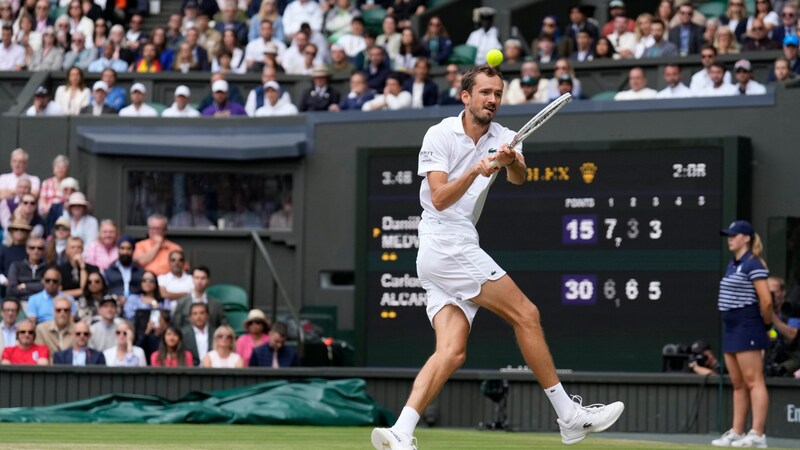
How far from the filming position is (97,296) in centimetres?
1714

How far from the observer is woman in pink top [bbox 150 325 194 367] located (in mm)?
15875

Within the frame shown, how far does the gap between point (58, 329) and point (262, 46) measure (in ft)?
20.4

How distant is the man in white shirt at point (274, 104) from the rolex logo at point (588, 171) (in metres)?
4.87

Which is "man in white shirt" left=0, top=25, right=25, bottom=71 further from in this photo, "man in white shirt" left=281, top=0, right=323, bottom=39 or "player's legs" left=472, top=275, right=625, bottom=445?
"player's legs" left=472, top=275, right=625, bottom=445

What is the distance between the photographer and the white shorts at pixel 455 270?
8656mm

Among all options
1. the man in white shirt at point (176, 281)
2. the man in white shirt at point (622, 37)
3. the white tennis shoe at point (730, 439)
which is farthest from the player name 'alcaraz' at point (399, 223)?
the white tennis shoe at point (730, 439)

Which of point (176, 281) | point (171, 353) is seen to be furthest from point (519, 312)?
point (176, 281)

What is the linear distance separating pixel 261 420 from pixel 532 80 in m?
5.60

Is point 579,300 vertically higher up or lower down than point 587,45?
lower down

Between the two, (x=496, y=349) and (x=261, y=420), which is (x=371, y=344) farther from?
(x=261, y=420)

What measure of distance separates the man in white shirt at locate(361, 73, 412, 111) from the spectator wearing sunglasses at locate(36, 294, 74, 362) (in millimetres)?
4404

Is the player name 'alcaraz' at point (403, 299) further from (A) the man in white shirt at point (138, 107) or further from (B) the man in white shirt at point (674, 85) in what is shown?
(A) the man in white shirt at point (138, 107)

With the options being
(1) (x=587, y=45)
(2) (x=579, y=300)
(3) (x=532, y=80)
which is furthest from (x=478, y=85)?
(1) (x=587, y=45)

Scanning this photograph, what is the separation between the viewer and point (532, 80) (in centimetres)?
1797
